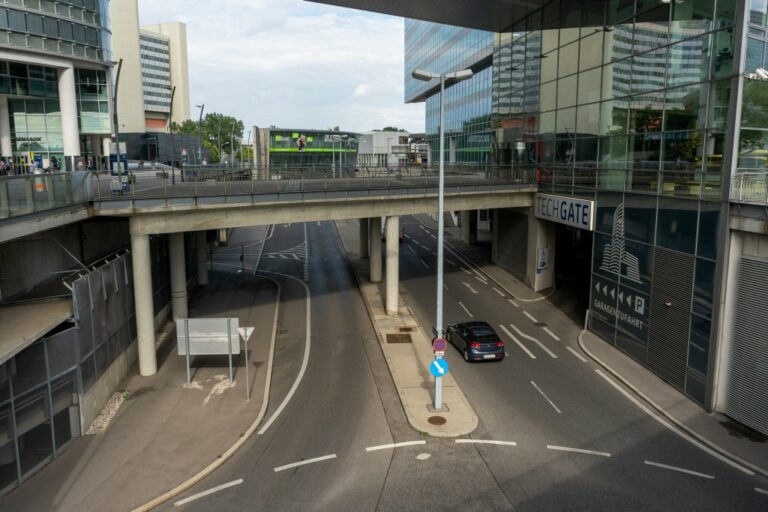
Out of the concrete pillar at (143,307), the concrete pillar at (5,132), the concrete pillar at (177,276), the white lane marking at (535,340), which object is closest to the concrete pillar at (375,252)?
the white lane marking at (535,340)

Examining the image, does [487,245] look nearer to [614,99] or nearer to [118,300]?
[614,99]

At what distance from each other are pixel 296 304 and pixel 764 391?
25248 mm

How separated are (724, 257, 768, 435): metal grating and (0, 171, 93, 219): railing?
23.9 meters

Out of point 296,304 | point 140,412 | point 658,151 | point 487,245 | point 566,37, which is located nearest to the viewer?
point 140,412

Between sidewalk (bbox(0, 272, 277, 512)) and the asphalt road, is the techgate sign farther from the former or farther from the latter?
sidewalk (bbox(0, 272, 277, 512))

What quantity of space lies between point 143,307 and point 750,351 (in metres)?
23.6

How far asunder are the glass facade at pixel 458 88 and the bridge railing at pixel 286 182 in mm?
8555

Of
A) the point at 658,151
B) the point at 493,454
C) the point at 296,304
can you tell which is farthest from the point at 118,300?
the point at 658,151

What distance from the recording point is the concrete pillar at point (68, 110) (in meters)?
41.8

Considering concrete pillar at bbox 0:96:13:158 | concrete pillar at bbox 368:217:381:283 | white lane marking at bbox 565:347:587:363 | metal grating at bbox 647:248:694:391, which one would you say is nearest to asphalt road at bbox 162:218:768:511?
white lane marking at bbox 565:347:587:363

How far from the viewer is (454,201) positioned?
3709 cm

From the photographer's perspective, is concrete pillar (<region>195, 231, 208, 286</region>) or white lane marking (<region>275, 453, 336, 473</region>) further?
concrete pillar (<region>195, 231, 208, 286</region>)

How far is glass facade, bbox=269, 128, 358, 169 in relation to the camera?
234 ft

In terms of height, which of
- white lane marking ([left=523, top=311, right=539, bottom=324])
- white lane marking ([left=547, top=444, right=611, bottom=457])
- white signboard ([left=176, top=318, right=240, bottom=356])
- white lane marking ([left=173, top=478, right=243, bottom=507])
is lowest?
white lane marking ([left=173, top=478, right=243, bottom=507])
